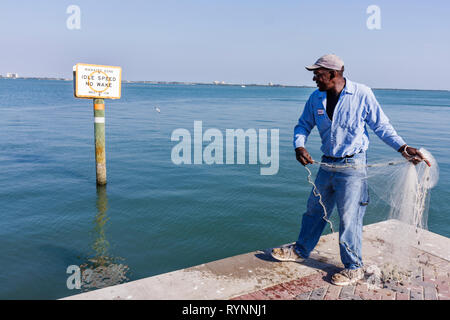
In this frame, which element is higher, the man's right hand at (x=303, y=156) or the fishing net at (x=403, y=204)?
the man's right hand at (x=303, y=156)

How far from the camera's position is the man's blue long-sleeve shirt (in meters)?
3.91

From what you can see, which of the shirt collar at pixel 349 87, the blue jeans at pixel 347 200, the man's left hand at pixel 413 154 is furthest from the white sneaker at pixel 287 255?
the shirt collar at pixel 349 87

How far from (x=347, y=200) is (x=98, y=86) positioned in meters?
7.13

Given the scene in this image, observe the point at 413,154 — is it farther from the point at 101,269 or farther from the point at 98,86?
the point at 98,86

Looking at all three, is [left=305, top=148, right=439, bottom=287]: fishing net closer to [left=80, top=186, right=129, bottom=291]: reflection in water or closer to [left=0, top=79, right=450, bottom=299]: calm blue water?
[left=0, top=79, right=450, bottom=299]: calm blue water

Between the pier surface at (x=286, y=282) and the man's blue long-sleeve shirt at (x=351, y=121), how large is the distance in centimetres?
144

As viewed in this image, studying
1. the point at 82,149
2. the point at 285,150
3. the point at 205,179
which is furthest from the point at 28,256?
the point at 285,150

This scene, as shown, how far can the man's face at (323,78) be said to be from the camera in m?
3.90

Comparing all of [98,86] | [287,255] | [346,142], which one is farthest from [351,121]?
[98,86]

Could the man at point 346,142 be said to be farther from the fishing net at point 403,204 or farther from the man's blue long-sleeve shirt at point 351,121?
the fishing net at point 403,204

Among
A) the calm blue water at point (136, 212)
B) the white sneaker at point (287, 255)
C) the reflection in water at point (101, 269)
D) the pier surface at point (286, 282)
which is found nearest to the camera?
the pier surface at point (286, 282)

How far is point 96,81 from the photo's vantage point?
8.91m
